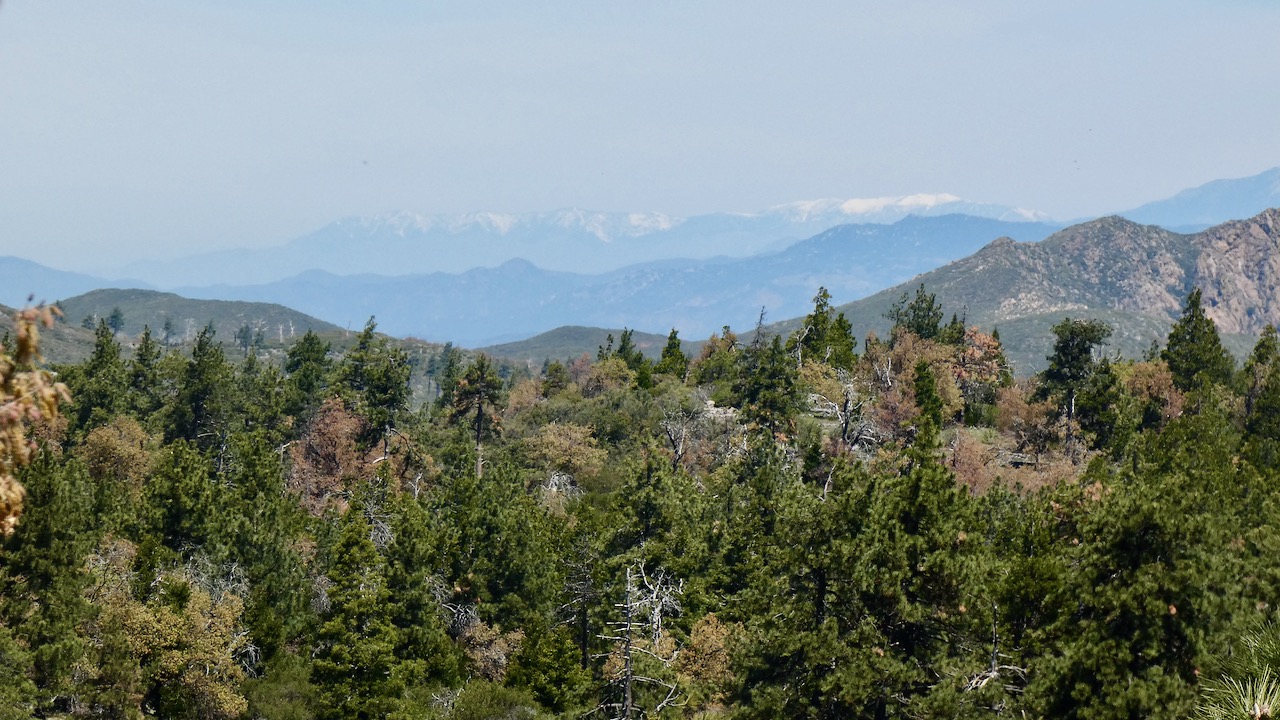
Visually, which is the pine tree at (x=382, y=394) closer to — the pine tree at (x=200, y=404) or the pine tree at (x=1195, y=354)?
the pine tree at (x=200, y=404)

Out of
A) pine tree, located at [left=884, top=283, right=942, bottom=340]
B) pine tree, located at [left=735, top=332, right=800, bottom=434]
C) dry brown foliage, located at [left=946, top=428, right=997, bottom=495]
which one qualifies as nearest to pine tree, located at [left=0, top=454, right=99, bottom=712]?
pine tree, located at [left=735, top=332, right=800, bottom=434]

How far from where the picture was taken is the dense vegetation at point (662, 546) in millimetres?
25188

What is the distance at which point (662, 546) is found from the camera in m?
43.8

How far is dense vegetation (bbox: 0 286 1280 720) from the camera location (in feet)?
82.6

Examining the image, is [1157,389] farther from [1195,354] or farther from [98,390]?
[98,390]

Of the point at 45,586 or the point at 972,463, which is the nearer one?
the point at 45,586

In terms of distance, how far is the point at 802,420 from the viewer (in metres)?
82.3

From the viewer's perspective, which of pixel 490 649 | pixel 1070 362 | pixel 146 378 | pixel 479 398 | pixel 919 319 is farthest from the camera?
pixel 919 319

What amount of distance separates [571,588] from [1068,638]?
94.4 feet

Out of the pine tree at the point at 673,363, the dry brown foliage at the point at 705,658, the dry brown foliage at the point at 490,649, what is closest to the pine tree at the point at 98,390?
the dry brown foliage at the point at 490,649

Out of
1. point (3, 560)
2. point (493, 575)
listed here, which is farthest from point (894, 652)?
point (3, 560)

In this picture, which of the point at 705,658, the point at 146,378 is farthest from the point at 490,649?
the point at 146,378

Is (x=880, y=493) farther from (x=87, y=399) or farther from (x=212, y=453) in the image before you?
(x=87, y=399)

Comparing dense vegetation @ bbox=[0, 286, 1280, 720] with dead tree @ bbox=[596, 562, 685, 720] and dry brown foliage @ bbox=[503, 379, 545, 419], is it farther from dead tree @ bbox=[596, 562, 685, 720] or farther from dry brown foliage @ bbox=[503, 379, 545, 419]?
dry brown foliage @ bbox=[503, 379, 545, 419]
